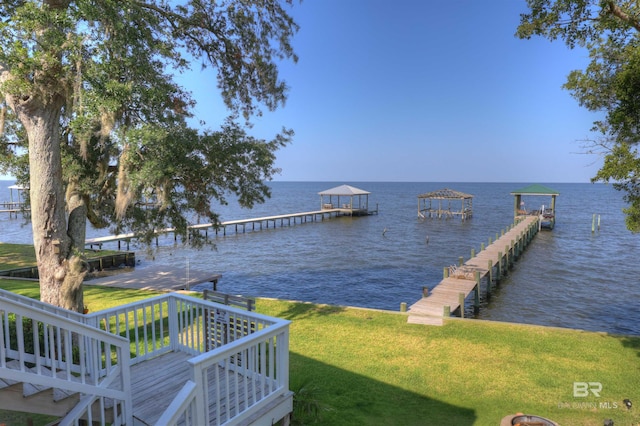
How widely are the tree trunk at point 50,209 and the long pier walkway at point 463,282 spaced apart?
8156mm

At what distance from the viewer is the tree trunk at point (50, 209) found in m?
6.74

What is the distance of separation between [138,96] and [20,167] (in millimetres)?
4521

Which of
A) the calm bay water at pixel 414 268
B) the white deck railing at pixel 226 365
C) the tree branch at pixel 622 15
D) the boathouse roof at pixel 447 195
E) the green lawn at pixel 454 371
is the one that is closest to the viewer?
the white deck railing at pixel 226 365

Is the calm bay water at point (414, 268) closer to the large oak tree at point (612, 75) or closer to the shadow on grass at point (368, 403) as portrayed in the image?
the shadow on grass at point (368, 403)

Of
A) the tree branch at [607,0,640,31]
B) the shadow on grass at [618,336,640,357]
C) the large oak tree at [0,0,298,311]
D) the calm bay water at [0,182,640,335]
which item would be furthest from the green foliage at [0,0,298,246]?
the shadow on grass at [618,336,640,357]

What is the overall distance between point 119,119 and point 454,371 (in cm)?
775

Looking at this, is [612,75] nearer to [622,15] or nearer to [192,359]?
[622,15]

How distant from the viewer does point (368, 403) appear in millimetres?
6492

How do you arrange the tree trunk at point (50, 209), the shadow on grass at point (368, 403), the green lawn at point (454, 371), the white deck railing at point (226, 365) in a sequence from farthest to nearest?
the tree trunk at point (50, 209)
the green lawn at point (454, 371)
the shadow on grass at point (368, 403)
the white deck railing at point (226, 365)

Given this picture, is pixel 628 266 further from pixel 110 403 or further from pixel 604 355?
pixel 110 403

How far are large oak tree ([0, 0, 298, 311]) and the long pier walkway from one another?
622cm

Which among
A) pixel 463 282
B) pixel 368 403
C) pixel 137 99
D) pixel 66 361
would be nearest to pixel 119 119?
pixel 137 99

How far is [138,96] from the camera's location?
6.62 meters

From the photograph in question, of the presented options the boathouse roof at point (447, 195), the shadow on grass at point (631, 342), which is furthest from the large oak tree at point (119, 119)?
the boathouse roof at point (447, 195)
